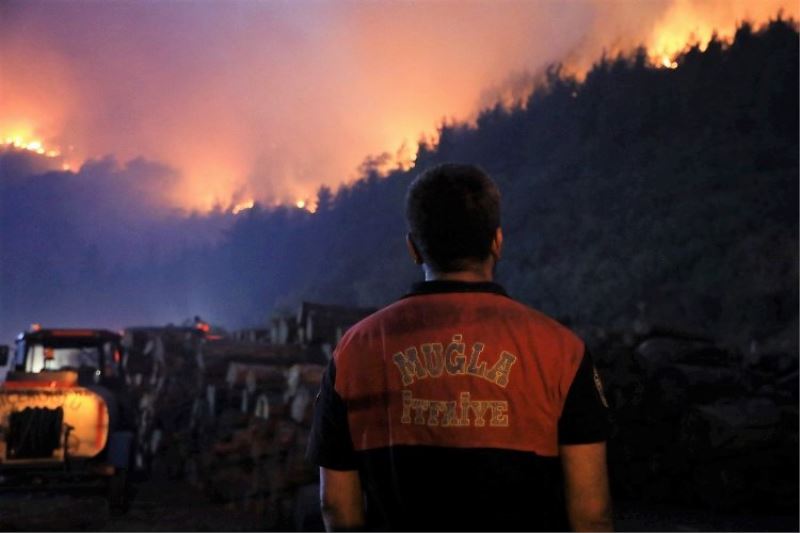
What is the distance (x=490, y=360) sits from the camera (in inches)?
67.1

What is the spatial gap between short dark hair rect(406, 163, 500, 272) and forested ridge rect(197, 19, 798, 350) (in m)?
11.8

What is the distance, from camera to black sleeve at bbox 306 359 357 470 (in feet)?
6.03

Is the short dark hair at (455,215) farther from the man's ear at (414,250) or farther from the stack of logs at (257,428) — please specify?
the stack of logs at (257,428)

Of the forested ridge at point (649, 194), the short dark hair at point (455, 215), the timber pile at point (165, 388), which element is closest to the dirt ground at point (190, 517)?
the timber pile at point (165, 388)

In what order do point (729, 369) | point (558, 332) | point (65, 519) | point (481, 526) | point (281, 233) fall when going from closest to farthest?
point (481, 526) < point (558, 332) < point (65, 519) < point (729, 369) < point (281, 233)

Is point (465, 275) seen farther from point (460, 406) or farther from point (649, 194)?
point (649, 194)

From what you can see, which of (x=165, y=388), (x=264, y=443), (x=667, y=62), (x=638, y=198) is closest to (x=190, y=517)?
(x=264, y=443)

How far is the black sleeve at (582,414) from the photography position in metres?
1.75

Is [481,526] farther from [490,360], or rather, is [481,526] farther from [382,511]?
[490,360]

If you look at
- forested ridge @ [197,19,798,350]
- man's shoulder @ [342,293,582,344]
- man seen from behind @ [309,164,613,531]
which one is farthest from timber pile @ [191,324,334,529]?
forested ridge @ [197,19,798,350]

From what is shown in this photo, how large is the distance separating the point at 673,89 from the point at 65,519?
34.7 meters

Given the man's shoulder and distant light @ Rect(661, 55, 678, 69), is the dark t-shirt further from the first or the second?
distant light @ Rect(661, 55, 678, 69)

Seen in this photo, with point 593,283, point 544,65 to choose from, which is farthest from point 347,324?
point 544,65

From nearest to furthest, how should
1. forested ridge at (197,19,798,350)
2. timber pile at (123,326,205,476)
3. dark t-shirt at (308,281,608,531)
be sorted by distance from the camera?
dark t-shirt at (308,281,608,531)
timber pile at (123,326,205,476)
forested ridge at (197,19,798,350)
